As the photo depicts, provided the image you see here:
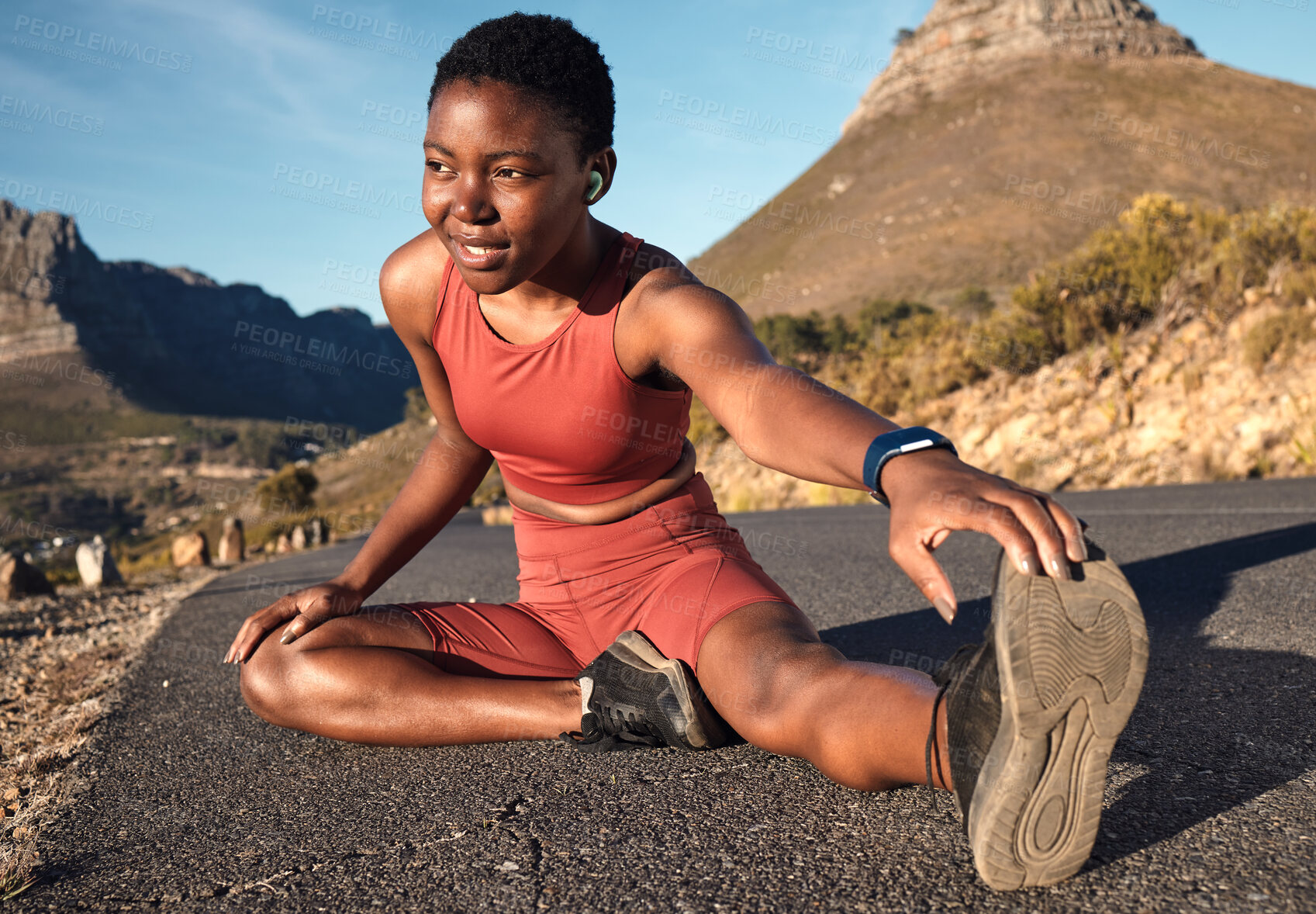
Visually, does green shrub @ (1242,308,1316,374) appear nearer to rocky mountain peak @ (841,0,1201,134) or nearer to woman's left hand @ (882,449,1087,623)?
woman's left hand @ (882,449,1087,623)

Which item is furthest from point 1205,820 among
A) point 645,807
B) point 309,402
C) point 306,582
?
point 309,402

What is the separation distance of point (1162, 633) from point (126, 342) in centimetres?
13727

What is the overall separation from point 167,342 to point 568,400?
161126 mm

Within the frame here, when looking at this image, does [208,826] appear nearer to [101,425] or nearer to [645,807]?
[645,807]

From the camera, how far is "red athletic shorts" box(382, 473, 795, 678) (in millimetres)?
2336

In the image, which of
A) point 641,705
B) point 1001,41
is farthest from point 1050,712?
point 1001,41

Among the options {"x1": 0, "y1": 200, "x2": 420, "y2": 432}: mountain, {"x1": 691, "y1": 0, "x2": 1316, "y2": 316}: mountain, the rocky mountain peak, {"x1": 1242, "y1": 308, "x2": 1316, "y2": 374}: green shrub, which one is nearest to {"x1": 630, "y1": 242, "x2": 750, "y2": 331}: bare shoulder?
{"x1": 1242, "y1": 308, "x2": 1316, "y2": 374}: green shrub

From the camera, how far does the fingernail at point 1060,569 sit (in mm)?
1146

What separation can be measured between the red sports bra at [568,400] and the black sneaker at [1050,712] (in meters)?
1.13

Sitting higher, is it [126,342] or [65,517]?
[126,342]

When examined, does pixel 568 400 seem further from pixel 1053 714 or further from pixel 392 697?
pixel 1053 714

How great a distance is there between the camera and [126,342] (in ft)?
389

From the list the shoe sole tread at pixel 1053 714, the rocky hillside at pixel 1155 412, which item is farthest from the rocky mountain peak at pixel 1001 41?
the shoe sole tread at pixel 1053 714

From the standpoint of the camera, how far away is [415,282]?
2.48 metres
